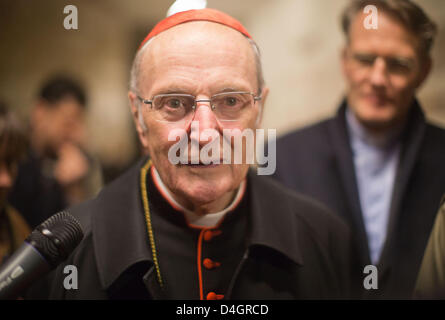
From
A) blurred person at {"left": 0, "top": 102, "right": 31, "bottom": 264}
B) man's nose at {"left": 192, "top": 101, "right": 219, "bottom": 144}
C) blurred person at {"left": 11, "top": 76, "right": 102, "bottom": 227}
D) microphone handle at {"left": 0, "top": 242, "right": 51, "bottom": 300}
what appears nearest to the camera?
microphone handle at {"left": 0, "top": 242, "right": 51, "bottom": 300}

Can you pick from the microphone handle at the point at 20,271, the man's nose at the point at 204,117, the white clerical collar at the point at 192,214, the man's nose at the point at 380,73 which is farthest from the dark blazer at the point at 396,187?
the microphone handle at the point at 20,271

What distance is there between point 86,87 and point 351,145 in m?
1.22

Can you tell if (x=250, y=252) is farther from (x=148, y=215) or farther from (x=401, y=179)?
(x=401, y=179)

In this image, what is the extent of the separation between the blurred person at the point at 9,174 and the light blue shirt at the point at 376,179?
54.1 inches

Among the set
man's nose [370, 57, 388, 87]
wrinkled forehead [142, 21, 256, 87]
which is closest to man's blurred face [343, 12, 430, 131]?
man's nose [370, 57, 388, 87]


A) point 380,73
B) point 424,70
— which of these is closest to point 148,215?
point 380,73

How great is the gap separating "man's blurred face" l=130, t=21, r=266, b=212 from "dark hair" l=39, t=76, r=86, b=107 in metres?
0.58

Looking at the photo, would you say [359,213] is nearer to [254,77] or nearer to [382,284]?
[382,284]

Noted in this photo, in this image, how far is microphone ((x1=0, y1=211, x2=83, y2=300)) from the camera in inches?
39.7

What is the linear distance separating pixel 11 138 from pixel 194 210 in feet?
2.50

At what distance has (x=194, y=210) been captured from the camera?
4.69 ft

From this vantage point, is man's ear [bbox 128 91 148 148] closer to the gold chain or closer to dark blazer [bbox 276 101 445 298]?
the gold chain

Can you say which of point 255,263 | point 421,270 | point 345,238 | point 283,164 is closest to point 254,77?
point 283,164

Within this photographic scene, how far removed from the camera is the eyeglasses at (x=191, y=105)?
4.22 ft
